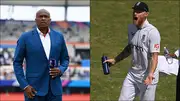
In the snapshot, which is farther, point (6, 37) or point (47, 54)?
point (6, 37)

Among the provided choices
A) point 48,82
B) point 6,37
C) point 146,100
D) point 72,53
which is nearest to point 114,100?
point 146,100

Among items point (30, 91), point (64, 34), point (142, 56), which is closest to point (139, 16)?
point (142, 56)

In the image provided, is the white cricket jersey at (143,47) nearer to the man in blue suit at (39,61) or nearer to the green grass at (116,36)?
the man in blue suit at (39,61)

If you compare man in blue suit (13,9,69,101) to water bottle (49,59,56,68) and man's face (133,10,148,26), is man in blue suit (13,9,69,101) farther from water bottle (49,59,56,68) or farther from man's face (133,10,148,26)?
man's face (133,10,148,26)

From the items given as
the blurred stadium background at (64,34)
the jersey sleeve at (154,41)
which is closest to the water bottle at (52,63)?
the jersey sleeve at (154,41)

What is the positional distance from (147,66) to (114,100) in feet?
6.87

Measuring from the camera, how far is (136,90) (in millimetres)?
4562

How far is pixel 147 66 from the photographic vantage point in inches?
174

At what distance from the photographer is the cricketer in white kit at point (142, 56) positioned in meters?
4.27

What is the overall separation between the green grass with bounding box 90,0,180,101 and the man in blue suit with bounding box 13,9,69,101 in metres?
2.20

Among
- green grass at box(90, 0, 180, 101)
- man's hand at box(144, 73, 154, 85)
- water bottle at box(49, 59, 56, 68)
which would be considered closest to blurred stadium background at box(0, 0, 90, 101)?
green grass at box(90, 0, 180, 101)

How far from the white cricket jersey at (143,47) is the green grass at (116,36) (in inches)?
76.2

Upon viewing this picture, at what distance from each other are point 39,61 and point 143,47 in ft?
3.49

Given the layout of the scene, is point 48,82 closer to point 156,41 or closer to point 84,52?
point 156,41
